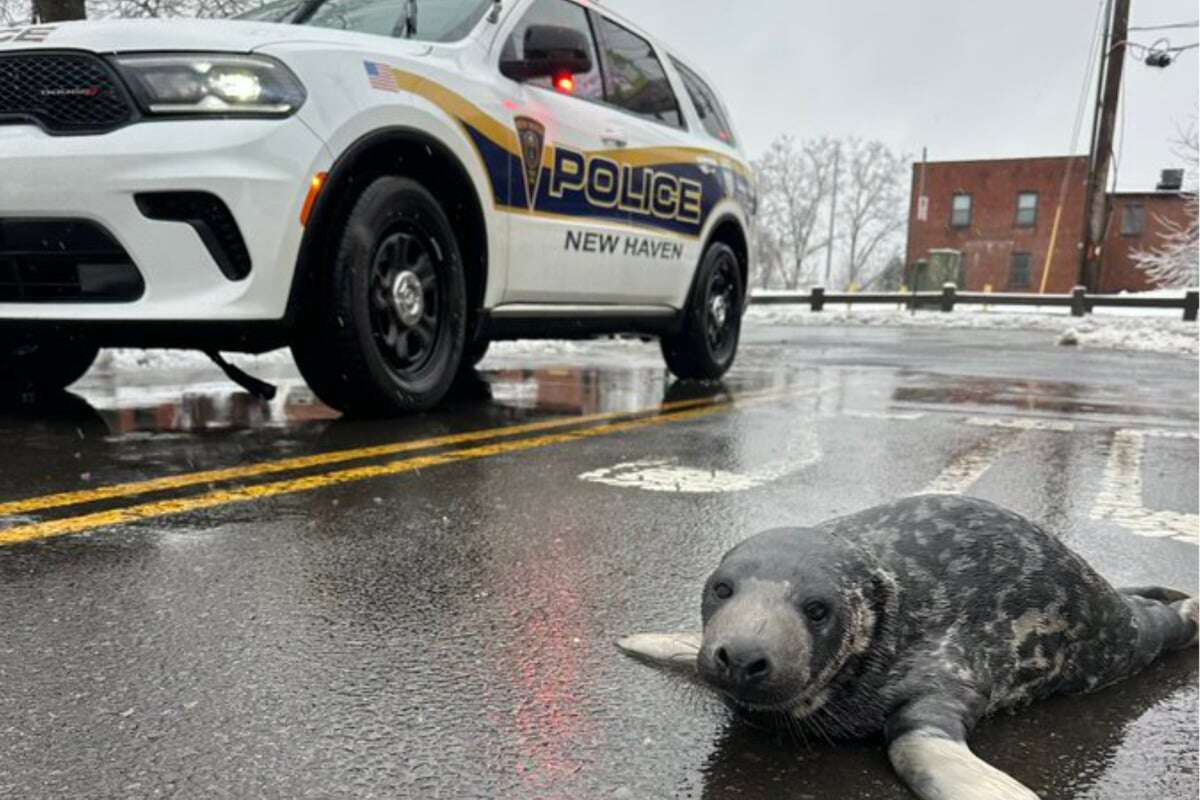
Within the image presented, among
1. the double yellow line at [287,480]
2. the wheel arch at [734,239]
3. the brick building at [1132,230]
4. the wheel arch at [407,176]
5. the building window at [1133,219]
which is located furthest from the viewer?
the building window at [1133,219]

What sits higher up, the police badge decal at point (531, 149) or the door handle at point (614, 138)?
the door handle at point (614, 138)

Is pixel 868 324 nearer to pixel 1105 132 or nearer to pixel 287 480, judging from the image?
pixel 1105 132

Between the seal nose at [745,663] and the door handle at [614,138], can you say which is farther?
the door handle at [614,138]

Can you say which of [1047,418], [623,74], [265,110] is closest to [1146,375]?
[1047,418]

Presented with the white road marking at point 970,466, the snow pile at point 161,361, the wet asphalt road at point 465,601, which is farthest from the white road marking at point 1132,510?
the snow pile at point 161,361

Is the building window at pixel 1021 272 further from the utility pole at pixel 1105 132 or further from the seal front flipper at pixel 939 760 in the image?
the seal front flipper at pixel 939 760

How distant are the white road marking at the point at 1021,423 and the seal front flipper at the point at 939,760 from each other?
152 inches

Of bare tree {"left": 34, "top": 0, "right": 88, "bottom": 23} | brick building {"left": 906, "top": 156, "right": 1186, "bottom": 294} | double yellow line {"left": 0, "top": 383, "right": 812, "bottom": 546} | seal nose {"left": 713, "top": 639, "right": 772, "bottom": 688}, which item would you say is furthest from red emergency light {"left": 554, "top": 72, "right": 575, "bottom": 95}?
brick building {"left": 906, "top": 156, "right": 1186, "bottom": 294}

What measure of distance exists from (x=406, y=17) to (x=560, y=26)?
0.87m

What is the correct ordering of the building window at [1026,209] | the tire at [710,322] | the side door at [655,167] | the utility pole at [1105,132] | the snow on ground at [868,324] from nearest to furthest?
the side door at [655,167]
the tire at [710,322]
the snow on ground at [868,324]
the utility pole at [1105,132]
the building window at [1026,209]

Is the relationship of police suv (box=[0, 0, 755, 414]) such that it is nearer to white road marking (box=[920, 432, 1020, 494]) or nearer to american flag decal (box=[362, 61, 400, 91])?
american flag decal (box=[362, 61, 400, 91])

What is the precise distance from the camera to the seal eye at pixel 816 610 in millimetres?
1444

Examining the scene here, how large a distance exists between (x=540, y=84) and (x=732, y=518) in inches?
122

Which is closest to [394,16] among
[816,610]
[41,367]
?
[41,367]
